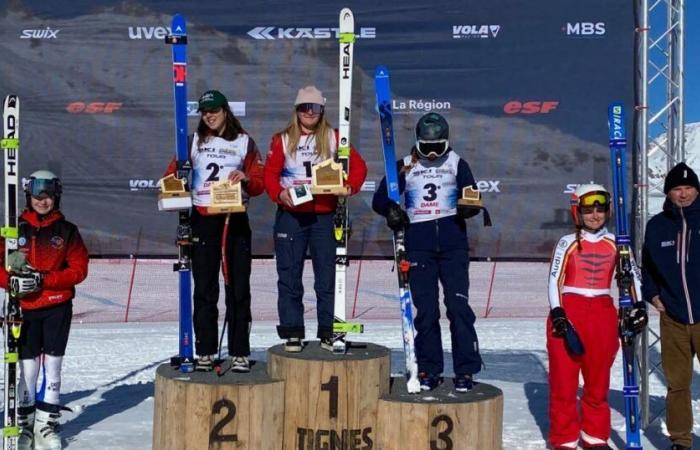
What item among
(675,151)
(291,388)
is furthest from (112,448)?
(675,151)

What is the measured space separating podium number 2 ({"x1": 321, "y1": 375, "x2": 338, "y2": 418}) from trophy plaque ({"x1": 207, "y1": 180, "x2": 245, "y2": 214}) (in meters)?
1.10

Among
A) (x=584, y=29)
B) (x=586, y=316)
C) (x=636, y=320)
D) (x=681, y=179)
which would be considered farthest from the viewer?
(x=584, y=29)

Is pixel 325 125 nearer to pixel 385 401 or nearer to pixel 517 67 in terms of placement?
pixel 385 401


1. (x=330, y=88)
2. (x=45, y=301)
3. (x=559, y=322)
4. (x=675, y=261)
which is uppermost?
(x=330, y=88)

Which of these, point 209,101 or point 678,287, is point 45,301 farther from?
point 678,287

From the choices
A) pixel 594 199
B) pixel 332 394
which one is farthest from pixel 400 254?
pixel 594 199

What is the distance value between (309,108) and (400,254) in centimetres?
103

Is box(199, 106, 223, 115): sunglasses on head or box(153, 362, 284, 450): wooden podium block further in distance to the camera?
box(199, 106, 223, 115): sunglasses on head

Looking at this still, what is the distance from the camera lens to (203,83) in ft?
56.1

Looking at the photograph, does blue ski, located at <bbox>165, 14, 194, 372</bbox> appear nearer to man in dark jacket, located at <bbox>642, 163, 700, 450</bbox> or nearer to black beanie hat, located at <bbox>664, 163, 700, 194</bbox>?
man in dark jacket, located at <bbox>642, 163, 700, 450</bbox>

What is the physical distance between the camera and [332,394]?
5227 mm

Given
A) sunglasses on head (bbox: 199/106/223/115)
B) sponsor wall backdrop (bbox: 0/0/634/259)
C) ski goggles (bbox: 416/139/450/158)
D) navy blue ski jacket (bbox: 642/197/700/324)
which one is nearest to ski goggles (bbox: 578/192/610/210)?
navy blue ski jacket (bbox: 642/197/700/324)

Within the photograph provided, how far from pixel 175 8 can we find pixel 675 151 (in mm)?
11768

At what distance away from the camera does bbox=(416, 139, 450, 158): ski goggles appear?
548 centimetres
